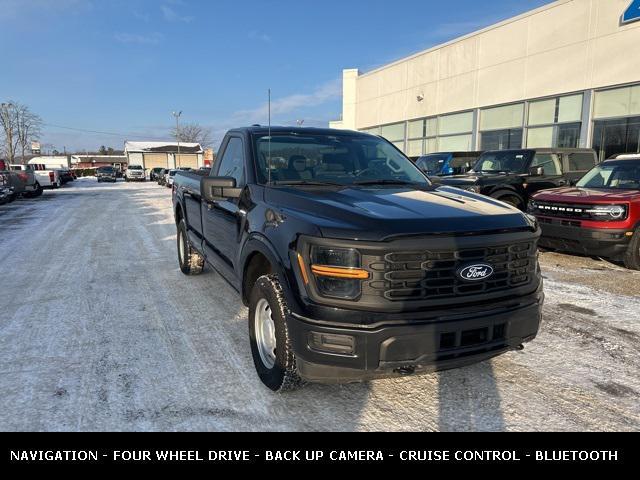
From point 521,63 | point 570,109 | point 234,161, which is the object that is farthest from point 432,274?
point 521,63

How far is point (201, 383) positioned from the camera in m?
3.35

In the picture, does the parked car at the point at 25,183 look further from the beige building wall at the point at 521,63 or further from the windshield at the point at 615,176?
the windshield at the point at 615,176

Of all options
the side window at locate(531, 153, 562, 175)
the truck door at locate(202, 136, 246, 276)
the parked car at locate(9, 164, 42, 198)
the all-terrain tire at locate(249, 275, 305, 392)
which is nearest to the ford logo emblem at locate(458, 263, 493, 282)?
Answer: the all-terrain tire at locate(249, 275, 305, 392)

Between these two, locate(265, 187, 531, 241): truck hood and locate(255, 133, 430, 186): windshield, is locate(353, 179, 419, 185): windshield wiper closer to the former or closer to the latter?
locate(255, 133, 430, 186): windshield

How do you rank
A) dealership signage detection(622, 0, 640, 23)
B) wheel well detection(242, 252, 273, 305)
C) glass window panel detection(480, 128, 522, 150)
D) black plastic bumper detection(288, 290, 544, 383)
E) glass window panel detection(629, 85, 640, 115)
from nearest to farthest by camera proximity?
1. black plastic bumper detection(288, 290, 544, 383)
2. wheel well detection(242, 252, 273, 305)
3. dealership signage detection(622, 0, 640, 23)
4. glass window panel detection(629, 85, 640, 115)
5. glass window panel detection(480, 128, 522, 150)

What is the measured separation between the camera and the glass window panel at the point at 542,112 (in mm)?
17375

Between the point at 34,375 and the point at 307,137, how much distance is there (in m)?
2.96

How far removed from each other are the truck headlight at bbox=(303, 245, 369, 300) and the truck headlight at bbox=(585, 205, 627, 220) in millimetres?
5809

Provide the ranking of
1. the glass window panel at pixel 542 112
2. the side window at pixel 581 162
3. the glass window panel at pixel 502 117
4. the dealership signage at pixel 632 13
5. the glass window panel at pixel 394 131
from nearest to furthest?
the side window at pixel 581 162
the dealership signage at pixel 632 13
the glass window panel at pixel 542 112
the glass window panel at pixel 502 117
the glass window panel at pixel 394 131

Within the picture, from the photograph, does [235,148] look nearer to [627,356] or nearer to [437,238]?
[437,238]

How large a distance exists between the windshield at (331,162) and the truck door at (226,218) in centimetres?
31

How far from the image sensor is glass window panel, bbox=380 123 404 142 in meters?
26.7

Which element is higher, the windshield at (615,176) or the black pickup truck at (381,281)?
the windshield at (615,176)

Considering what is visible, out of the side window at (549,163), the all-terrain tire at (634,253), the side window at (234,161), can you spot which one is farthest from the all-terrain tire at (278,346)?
the side window at (549,163)
